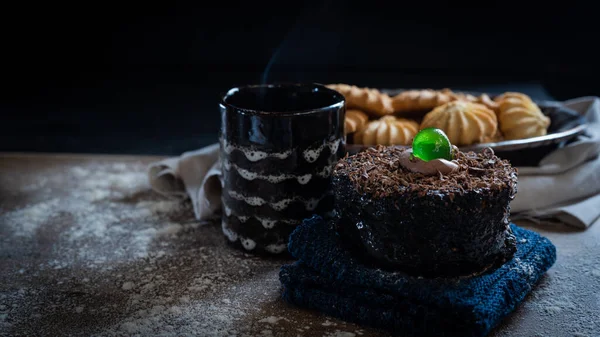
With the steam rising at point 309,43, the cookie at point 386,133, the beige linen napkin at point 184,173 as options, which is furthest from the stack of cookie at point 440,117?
the steam rising at point 309,43

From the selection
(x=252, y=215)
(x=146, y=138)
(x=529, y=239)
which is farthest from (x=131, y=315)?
(x=146, y=138)

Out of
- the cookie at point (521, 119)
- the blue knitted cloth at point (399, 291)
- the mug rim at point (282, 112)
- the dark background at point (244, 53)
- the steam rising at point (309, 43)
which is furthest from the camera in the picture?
the steam rising at point (309, 43)

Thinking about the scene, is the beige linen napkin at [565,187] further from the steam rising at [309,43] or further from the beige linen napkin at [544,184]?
the steam rising at [309,43]

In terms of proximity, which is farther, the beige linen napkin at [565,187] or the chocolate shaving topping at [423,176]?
the beige linen napkin at [565,187]

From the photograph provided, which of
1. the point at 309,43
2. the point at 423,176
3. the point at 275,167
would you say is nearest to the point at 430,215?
the point at 423,176

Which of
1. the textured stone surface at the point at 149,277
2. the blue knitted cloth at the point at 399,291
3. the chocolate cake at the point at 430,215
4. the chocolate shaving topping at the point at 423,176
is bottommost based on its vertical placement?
the textured stone surface at the point at 149,277

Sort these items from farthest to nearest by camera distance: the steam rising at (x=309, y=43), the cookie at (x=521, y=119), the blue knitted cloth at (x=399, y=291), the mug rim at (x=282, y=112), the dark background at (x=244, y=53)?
the steam rising at (x=309, y=43)
the dark background at (x=244, y=53)
the cookie at (x=521, y=119)
the mug rim at (x=282, y=112)
the blue knitted cloth at (x=399, y=291)

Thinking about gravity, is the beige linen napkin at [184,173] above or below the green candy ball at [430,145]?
below
